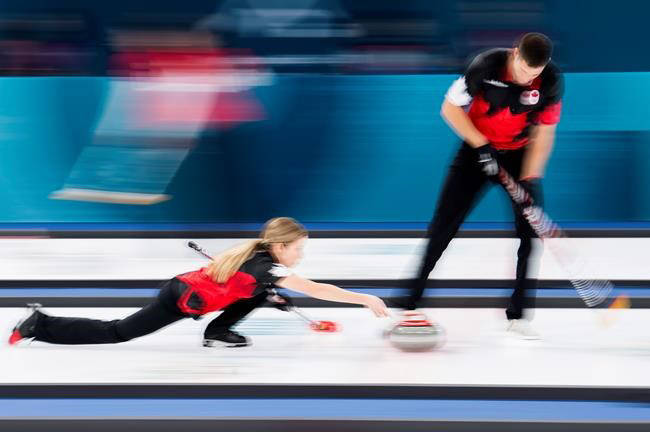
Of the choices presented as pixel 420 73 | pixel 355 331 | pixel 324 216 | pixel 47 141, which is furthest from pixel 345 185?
pixel 355 331

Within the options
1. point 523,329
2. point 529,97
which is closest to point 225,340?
point 523,329

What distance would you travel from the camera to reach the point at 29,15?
714 centimetres

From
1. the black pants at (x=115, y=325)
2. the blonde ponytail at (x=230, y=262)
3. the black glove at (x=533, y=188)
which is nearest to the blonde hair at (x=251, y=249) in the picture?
the blonde ponytail at (x=230, y=262)

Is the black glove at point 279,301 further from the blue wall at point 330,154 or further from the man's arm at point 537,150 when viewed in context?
the blue wall at point 330,154

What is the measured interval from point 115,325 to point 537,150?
1950mm

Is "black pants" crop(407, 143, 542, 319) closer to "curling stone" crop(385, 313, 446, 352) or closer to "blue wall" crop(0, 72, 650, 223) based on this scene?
"curling stone" crop(385, 313, 446, 352)

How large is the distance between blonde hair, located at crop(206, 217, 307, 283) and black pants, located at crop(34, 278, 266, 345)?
0.17 m

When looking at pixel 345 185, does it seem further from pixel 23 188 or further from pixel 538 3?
pixel 23 188

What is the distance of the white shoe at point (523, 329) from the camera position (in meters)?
A: 3.58

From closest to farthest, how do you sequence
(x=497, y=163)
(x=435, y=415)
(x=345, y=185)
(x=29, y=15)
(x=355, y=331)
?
(x=435, y=415)
(x=497, y=163)
(x=355, y=331)
(x=345, y=185)
(x=29, y=15)

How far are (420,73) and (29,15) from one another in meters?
3.48

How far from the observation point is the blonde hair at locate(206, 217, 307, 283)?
3.29 m

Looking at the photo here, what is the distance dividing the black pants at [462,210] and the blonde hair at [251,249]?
2.03 feet

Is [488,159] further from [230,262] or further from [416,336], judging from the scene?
[230,262]
